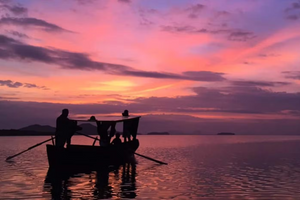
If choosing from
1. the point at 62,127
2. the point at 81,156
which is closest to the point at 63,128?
the point at 62,127

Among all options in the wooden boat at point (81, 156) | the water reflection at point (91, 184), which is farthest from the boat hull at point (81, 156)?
the water reflection at point (91, 184)

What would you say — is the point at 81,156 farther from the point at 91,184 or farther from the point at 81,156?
the point at 91,184

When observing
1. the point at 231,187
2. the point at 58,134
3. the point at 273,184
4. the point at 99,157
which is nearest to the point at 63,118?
the point at 58,134

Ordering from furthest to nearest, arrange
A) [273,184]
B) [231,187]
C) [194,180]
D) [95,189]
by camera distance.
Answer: [194,180]
[273,184]
[231,187]
[95,189]

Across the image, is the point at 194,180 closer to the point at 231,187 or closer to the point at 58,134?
the point at 231,187

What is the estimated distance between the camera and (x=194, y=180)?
19359 mm

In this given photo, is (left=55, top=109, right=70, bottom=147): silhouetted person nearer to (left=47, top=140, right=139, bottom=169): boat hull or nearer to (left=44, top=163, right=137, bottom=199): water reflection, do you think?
(left=47, top=140, right=139, bottom=169): boat hull

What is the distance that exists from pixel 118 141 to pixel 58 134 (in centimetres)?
658

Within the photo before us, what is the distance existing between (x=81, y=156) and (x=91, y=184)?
5780 millimetres

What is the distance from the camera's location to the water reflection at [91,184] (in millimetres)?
14680

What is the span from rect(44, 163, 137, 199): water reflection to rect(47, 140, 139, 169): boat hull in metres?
0.72

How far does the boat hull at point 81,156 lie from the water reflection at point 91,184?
28.4 inches

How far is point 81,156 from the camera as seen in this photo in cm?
2286

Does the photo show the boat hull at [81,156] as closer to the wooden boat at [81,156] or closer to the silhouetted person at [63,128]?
the wooden boat at [81,156]
